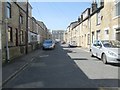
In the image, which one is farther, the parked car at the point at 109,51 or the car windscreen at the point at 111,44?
the car windscreen at the point at 111,44

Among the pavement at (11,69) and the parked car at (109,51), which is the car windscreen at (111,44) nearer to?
the parked car at (109,51)

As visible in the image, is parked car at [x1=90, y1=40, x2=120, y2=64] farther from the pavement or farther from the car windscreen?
the pavement

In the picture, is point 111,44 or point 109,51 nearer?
point 109,51

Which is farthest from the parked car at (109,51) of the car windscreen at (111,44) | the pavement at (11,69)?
the pavement at (11,69)

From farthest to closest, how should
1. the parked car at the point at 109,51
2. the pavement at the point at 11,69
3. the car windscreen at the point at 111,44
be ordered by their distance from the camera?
the car windscreen at the point at 111,44
the parked car at the point at 109,51
the pavement at the point at 11,69

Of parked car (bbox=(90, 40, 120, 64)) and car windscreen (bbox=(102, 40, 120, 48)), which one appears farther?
car windscreen (bbox=(102, 40, 120, 48))

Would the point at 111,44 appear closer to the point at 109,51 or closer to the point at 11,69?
the point at 109,51

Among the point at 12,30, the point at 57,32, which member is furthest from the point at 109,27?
the point at 57,32

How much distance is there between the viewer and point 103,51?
15.0 m

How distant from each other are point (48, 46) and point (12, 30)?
44.5ft

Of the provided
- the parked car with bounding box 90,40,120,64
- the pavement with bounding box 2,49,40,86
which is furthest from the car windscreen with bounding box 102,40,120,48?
the pavement with bounding box 2,49,40,86

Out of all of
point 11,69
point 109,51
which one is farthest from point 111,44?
point 11,69

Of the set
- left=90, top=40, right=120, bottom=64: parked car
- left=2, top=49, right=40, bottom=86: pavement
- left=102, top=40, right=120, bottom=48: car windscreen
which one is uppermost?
left=102, top=40, right=120, bottom=48: car windscreen

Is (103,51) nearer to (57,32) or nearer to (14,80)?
(14,80)
